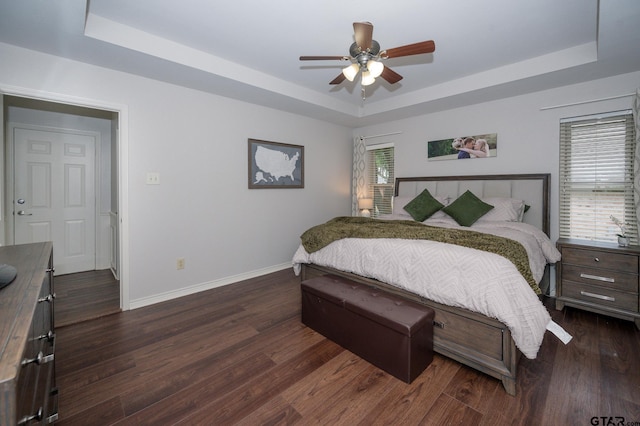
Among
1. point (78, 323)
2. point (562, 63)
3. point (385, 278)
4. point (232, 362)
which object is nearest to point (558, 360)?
point (385, 278)

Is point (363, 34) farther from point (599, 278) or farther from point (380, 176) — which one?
point (380, 176)

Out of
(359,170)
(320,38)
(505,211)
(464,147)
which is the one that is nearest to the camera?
(320,38)

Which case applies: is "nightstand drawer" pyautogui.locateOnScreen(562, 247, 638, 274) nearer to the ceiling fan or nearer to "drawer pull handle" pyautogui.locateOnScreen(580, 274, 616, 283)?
"drawer pull handle" pyautogui.locateOnScreen(580, 274, 616, 283)

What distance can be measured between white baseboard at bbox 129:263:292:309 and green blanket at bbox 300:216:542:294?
1.27 meters

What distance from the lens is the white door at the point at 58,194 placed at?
12.5 ft

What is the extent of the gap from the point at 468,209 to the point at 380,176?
1908 millimetres

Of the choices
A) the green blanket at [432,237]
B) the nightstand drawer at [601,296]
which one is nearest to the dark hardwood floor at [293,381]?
the nightstand drawer at [601,296]

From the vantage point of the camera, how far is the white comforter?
1723 millimetres

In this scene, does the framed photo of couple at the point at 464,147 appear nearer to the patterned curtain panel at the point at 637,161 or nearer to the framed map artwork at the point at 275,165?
the patterned curtain panel at the point at 637,161

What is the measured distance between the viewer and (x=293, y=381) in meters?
1.87

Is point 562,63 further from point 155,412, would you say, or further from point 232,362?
point 155,412

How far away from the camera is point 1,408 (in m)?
0.55

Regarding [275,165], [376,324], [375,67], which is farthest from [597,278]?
[275,165]

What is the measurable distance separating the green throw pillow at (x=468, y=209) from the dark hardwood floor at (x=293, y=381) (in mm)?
1305
